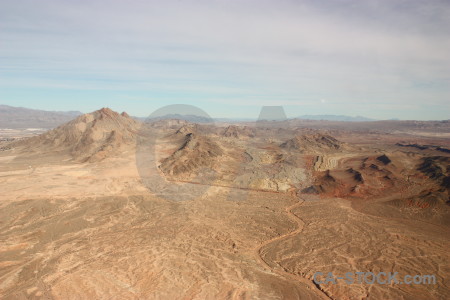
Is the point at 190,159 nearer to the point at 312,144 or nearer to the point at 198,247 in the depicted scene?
the point at 198,247

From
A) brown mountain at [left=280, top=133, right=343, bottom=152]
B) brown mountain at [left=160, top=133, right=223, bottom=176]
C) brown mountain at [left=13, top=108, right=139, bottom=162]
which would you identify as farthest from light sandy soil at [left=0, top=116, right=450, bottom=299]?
brown mountain at [left=280, top=133, right=343, bottom=152]

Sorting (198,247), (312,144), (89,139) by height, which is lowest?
(198,247)

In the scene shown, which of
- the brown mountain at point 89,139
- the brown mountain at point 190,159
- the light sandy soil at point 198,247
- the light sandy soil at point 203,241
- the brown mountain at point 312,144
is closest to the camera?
the light sandy soil at point 198,247

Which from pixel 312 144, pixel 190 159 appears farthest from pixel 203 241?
pixel 312 144

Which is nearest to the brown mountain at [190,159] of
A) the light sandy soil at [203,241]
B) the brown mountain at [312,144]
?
the light sandy soil at [203,241]

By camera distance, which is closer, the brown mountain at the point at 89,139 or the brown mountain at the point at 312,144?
the brown mountain at the point at 89,139

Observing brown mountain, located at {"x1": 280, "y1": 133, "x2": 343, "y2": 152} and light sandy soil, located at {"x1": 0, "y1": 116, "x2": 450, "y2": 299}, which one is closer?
light sandy soil, located at {"x1": 0, "y1": 116, "x2": 450, "y2": 299}

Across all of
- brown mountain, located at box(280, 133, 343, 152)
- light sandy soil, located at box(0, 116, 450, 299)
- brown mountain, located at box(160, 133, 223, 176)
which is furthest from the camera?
brown mountain, located at box(280, 133, 343, 152)

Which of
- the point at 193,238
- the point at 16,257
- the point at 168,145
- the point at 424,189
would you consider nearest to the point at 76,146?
the point at 168,145

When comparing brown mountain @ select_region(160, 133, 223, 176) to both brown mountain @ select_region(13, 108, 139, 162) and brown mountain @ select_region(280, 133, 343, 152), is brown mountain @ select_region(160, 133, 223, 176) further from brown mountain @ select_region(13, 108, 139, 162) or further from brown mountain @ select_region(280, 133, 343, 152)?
brown mountain @ select_region(280, 133, 343, 152)

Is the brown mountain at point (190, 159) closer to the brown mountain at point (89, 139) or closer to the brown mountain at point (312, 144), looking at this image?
the brown mountain at point (89, 139)

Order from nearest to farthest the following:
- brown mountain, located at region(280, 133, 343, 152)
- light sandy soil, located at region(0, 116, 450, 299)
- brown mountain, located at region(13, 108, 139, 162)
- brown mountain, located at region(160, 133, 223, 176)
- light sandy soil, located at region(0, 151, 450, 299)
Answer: light sandy soil, located at region(0, 151, 450, 299), light sandy soil, located at region(0, 116, 450, 299), brown mountain, located at region(160, 133, 223, 176), brown mountain, located at region(13, 108, 139, 162), brown mountain, located at region(280, 133, 343, 152)

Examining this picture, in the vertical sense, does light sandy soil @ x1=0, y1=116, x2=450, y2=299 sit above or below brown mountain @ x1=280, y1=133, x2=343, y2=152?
below

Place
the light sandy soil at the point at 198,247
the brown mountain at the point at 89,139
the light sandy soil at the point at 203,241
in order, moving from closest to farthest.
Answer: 1. the light sandy soil at the point at 198,247
2. the light sandy soil at the point at 203,241
3. the brown mountain at the point at 89,139
